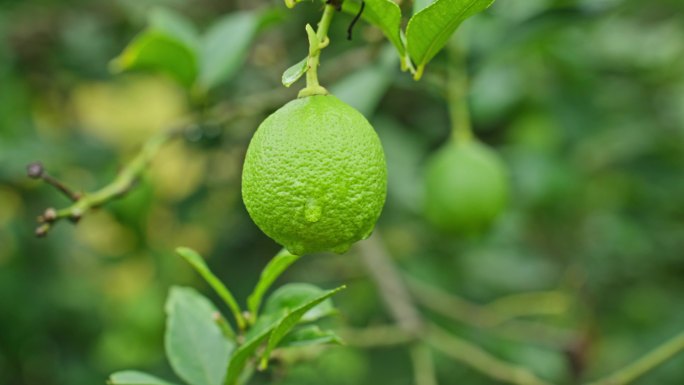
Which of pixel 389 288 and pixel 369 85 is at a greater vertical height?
pixel 369 85

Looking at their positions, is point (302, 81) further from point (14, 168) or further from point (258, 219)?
point (258, 219)

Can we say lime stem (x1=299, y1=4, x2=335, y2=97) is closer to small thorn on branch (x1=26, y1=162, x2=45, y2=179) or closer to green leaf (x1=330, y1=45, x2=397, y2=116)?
small thorn on branch (x1=26, y1=162, x2=45, y2=179)

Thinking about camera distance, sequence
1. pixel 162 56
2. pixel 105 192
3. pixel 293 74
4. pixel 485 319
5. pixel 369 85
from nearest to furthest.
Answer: pixel 293 74 < pixel 105 192 < pixel 162 56 < pixel 369 85 < pixel 485 319

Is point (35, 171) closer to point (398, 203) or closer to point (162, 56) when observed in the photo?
point (162, 56)

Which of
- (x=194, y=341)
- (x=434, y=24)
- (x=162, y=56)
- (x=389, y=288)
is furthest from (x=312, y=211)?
(x=389, y=288)

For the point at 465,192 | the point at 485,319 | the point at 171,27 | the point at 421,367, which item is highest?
the point at 171,27

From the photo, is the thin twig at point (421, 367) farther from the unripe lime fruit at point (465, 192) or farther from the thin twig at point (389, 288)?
the unripe lime fruit at point (465, 192)
